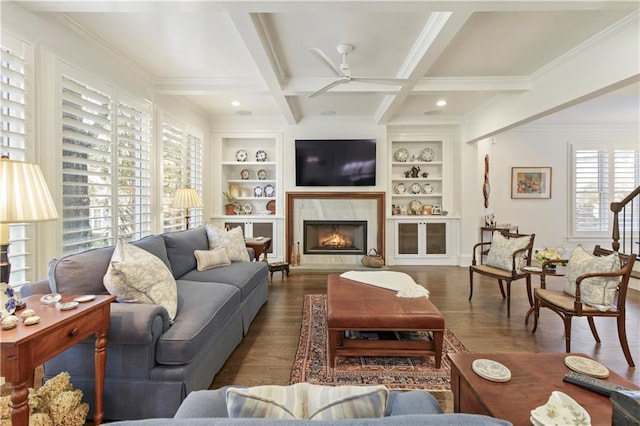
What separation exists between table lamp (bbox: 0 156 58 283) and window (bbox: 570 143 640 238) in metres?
7.98

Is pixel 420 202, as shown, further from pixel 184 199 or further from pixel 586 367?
pixel 586 367

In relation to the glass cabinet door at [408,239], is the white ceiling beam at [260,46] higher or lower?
higher

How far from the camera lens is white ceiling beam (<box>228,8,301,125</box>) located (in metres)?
2.24

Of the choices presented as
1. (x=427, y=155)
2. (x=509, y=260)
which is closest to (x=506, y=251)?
(x=509, y=260)

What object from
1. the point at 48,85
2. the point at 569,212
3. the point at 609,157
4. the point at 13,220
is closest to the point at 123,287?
the point at 13,220

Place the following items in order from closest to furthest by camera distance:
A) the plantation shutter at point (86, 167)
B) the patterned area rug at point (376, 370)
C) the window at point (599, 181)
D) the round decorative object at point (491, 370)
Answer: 1. the round decorative object at point (491, 370)
2. the patterned area rug at point (376, 370)
3. the plantation shutter at point (86, 167)
4. the window at point (599, 181)

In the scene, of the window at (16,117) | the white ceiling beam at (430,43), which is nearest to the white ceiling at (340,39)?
the white ceiling beam at (430,43)

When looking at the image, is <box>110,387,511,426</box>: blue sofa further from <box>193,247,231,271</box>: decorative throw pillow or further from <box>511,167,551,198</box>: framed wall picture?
<box>511,167,551,198</box>: framed wall picture

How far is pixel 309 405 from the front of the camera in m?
0.78

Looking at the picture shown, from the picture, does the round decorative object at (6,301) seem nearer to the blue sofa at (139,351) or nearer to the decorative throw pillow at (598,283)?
the blue sofa at (139,351)

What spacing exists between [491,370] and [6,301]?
2.38 m

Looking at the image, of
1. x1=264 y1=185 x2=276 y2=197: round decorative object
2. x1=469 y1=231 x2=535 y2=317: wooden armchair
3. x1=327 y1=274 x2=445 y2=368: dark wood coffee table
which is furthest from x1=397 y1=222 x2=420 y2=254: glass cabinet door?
x1=327 y1=274 x2=445 y2=368: dark wood coffee table

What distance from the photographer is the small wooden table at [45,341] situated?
1.15 metres

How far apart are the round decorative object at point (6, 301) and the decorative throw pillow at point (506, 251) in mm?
4150
